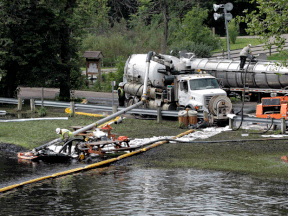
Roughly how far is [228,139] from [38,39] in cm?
1651

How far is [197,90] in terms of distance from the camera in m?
25.1

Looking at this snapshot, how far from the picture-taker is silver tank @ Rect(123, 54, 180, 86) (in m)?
28.0

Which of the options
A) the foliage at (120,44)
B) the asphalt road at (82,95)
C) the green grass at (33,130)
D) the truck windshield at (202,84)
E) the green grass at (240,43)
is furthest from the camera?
the green grass at (240,43)

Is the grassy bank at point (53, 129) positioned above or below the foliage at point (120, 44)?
below

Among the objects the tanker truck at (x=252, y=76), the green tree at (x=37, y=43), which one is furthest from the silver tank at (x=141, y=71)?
the green tree at (x=37, y=43)

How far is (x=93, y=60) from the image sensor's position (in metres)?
43.9

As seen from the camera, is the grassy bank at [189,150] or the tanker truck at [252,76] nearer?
the grassy bank at [189,150]

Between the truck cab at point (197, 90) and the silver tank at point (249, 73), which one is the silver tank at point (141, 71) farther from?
the silver tank at point (249, 73)

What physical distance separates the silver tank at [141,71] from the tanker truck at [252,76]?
9.39ft

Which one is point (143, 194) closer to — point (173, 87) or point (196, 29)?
point (173, 87)

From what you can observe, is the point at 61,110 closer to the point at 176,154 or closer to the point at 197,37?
the point at 176,154

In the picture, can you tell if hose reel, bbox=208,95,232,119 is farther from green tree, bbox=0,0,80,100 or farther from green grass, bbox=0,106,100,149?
green tree, bbox=0,0,80,100

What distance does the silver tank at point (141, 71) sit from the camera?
91.9 ft

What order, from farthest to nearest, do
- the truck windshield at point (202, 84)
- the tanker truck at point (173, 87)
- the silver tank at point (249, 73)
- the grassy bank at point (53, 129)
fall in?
the silver tank at point (249, 73)
the truck windshield at point (202, 84)
the tanker truck at point (173, 87)
the grassy bank at point (53, 129)
